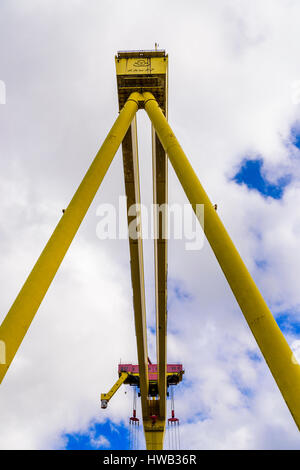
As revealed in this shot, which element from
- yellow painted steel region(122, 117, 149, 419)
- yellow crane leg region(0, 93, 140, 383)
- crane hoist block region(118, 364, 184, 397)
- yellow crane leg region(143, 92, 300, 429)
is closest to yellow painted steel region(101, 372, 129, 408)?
crane hoist block region(118, 364, 184, 397)

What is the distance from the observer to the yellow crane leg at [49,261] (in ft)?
17.0

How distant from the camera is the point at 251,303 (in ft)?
17.8


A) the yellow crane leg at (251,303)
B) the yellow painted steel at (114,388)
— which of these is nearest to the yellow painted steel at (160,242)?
the yellow crane leg at (251,303)

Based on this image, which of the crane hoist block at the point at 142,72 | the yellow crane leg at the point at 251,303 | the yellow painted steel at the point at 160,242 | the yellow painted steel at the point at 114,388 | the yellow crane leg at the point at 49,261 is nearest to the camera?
the yellow crane leg at the point at 251,303

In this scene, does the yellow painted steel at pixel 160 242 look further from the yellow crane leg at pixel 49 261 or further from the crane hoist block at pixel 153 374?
the crane hoist block at pixel 153 374

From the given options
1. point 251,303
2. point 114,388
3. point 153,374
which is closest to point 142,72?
point 251,303

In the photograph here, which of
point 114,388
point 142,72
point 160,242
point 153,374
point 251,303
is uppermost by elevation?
point 114,388

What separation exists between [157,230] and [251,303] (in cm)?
1056

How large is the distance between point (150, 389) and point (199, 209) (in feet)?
86.6

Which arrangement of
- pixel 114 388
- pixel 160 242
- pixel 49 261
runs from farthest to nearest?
pixel 114 388 → pixel 160 242 → pixel 49 261

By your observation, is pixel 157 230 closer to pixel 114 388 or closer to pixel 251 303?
pixel 251 303

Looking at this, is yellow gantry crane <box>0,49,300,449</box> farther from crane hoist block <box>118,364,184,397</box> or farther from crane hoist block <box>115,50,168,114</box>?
crane hoist block <box>118,364,184,397</box>
